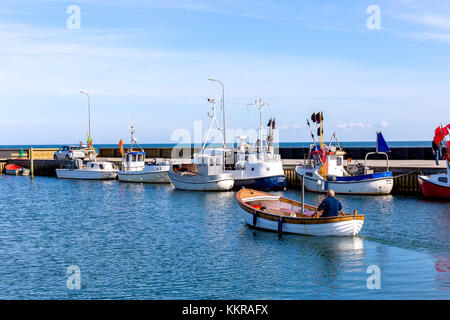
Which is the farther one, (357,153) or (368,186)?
(357,153)

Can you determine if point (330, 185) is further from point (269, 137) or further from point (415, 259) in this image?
point (415, 259)

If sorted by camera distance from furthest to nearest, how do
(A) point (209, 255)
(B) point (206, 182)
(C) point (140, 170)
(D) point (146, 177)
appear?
(C) point (140, 170) < (D) point (146, 177) < (B) point (206, 182) < (A) point (209, 255)

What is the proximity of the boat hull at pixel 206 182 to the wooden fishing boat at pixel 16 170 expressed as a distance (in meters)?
34.0

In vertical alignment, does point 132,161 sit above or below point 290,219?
above

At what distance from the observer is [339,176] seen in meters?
41.5

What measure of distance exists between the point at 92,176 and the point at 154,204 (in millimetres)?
23955

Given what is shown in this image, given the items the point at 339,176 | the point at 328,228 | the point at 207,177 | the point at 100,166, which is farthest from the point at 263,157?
the point at 100,166

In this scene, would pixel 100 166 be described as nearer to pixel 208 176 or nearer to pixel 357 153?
pixel 208 176

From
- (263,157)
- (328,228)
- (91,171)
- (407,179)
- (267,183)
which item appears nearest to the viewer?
(328,228)

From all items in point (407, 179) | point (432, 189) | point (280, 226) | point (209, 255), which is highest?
point (407, 179)

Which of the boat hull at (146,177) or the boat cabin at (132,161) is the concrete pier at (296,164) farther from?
the boat cabin at (132,161)

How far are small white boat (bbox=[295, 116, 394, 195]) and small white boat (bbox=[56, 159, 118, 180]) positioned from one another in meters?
24.9

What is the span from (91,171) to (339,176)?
3191 centimetres

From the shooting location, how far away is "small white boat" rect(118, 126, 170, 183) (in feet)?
176
